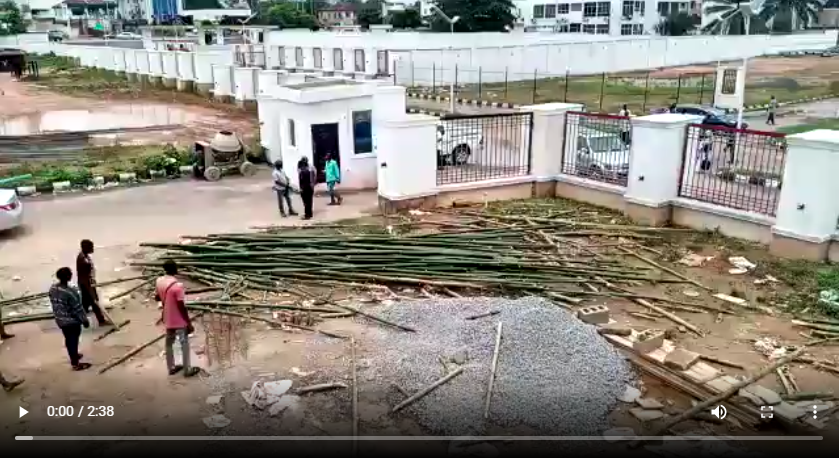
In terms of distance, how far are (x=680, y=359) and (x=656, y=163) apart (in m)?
6.37

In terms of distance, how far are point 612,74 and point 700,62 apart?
1082 cm

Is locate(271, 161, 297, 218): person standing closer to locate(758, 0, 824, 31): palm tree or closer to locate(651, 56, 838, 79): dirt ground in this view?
locate(651, 56, 838, 79): dirt ground

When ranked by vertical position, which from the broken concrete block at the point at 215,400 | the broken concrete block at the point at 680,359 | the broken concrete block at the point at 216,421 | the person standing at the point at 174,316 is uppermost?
the person standing at the point at 174,316

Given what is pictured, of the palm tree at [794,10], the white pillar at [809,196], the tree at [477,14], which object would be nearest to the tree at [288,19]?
the tree at [477,14]

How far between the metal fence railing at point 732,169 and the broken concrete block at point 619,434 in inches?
279

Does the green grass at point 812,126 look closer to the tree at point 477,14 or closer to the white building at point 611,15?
the tree at point 477,14

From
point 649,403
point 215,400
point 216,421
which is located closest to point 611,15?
point 649,403

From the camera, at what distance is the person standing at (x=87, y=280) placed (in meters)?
8.59

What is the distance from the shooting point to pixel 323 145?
1630 centimetres

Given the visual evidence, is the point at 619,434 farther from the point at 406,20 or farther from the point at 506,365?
the point at 406,20

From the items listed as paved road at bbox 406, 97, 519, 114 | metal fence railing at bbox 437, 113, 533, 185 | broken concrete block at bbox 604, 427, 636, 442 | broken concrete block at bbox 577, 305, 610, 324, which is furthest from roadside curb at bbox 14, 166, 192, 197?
broken concrete block at bbox 604, 427, 636, 442

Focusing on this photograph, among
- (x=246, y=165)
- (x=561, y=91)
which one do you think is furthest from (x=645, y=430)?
(x=561, y=91)

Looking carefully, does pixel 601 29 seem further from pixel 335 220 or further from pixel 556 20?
pixel 335 220

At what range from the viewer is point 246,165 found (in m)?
18.7
